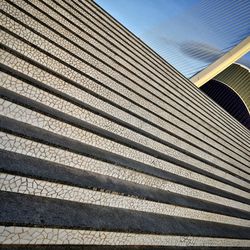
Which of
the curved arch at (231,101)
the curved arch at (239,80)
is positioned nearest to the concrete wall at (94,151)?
the curved arch at (239,80)

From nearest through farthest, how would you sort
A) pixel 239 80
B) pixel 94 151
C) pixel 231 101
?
pixel 94 151
pixel 239 80
pixel 231 101

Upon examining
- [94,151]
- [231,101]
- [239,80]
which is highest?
[239,80]

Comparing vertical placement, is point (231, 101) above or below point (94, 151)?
above

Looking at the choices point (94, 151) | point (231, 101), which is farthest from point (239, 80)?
point (94, 151)

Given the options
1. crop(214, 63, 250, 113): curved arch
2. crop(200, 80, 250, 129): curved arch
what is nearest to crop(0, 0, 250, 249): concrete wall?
crop(214, 63, 250, 113): curved arch

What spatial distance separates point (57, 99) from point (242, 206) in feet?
9.77

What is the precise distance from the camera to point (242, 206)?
13.5ft

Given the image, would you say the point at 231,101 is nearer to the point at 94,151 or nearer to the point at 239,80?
the point at 239,80

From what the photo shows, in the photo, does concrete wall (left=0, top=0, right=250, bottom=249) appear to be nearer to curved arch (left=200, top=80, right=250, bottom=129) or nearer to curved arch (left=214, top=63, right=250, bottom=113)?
curved arch (left=214, top=63, right=250, bottom=113)

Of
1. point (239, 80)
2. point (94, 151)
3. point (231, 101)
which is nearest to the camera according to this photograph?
point (94, 151)

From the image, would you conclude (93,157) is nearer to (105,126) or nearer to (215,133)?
(105,126)

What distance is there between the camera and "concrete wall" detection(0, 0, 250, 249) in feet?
5.76

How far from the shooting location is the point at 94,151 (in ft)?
8.03

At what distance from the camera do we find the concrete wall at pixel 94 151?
1757 mm
